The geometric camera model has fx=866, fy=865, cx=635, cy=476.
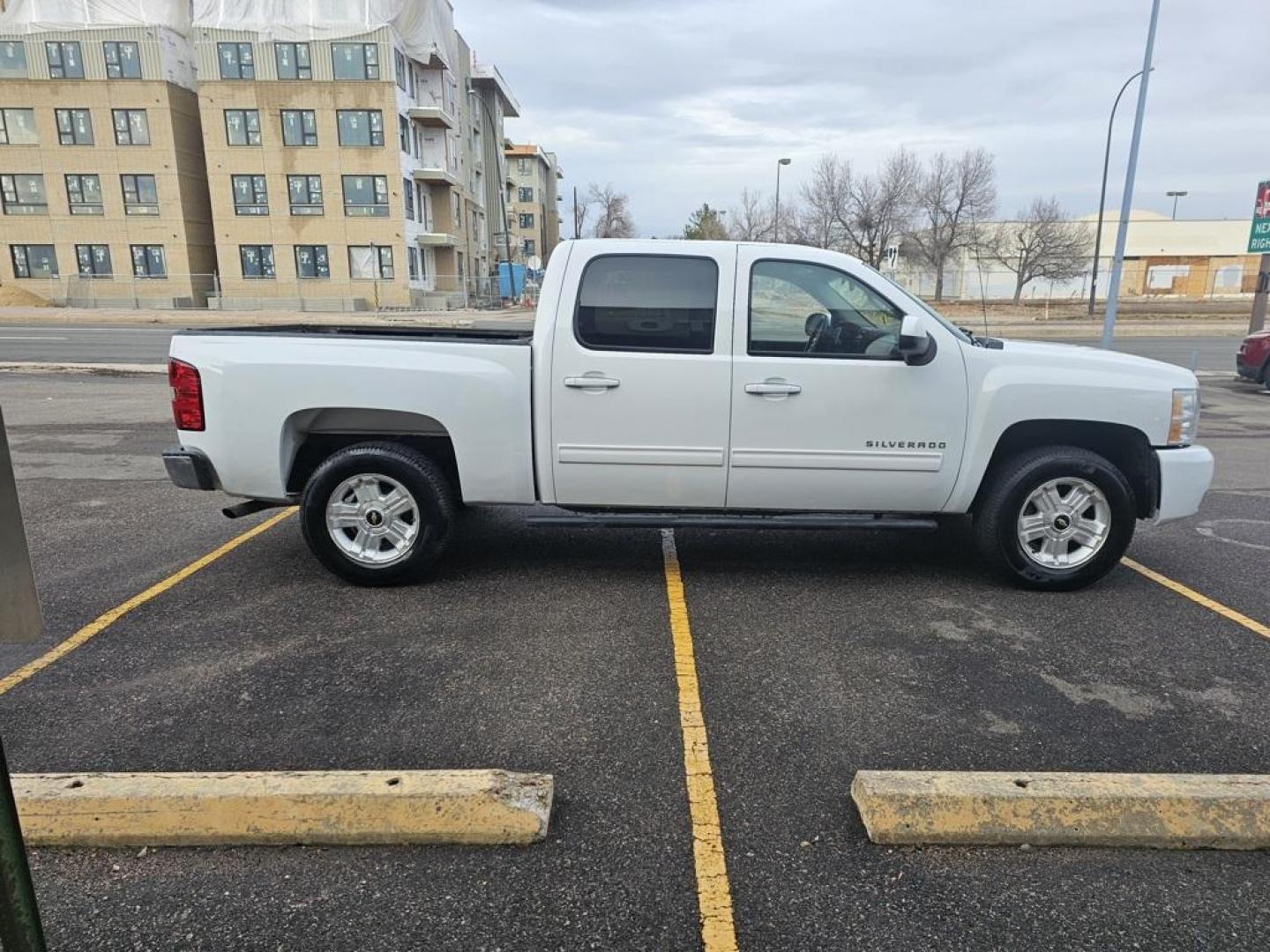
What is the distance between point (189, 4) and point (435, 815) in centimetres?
5404

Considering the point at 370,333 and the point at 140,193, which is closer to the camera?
the point at 370,333

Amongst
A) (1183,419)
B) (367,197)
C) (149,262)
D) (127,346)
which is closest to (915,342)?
(1183,419)

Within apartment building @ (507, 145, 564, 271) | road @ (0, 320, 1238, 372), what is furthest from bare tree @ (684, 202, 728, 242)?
road @ (0, 320, 1238, 372)

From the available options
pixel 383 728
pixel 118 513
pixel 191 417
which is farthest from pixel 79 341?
pixel 383 728

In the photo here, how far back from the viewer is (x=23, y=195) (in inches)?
1722

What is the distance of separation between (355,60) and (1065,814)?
47732 mm

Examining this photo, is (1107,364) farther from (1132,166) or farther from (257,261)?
(257,261)

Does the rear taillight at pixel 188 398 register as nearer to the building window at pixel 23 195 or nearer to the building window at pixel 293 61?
the building window at pixel 293 61

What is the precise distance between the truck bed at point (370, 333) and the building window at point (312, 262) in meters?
42.0

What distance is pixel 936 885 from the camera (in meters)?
2.66

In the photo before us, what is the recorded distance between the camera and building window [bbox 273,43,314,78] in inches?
1676

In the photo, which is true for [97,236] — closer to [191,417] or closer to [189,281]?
[189,281]

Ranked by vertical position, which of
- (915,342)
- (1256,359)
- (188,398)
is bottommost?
(1256,359)

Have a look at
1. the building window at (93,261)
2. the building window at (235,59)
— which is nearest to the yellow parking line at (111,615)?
the building window at (235,59)
